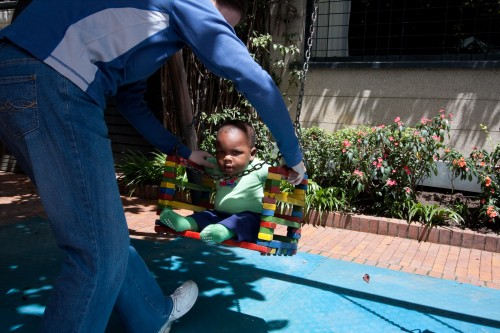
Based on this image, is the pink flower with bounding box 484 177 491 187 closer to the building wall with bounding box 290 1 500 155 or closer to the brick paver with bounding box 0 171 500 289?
the brick paver with bounding box 0 171 500 289

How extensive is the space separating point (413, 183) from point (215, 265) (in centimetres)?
273

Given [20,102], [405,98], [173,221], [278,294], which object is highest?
[405,98]

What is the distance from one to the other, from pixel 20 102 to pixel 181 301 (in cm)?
144

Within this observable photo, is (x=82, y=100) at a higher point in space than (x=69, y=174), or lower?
higher

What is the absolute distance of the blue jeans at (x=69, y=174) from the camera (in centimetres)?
159

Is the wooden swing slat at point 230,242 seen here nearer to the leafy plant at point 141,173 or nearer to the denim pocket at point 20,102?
the denim pocket at point 20,102

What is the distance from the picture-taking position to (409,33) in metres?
6.83

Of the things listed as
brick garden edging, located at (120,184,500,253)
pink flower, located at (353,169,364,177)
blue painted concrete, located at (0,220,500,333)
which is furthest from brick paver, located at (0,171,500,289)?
pink flower, located at (353,169,364,177)

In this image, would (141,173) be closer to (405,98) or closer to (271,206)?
(405,98)

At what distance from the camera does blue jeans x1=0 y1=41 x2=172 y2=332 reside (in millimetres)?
1595

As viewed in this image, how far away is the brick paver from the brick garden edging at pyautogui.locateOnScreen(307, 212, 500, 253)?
7 cm

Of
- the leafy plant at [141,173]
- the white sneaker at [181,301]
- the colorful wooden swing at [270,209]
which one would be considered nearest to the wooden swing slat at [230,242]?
the colorful wooden swing at [270,209]

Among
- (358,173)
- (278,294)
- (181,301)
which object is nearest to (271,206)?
(181,301)

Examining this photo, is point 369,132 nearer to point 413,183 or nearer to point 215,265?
point 413,183
